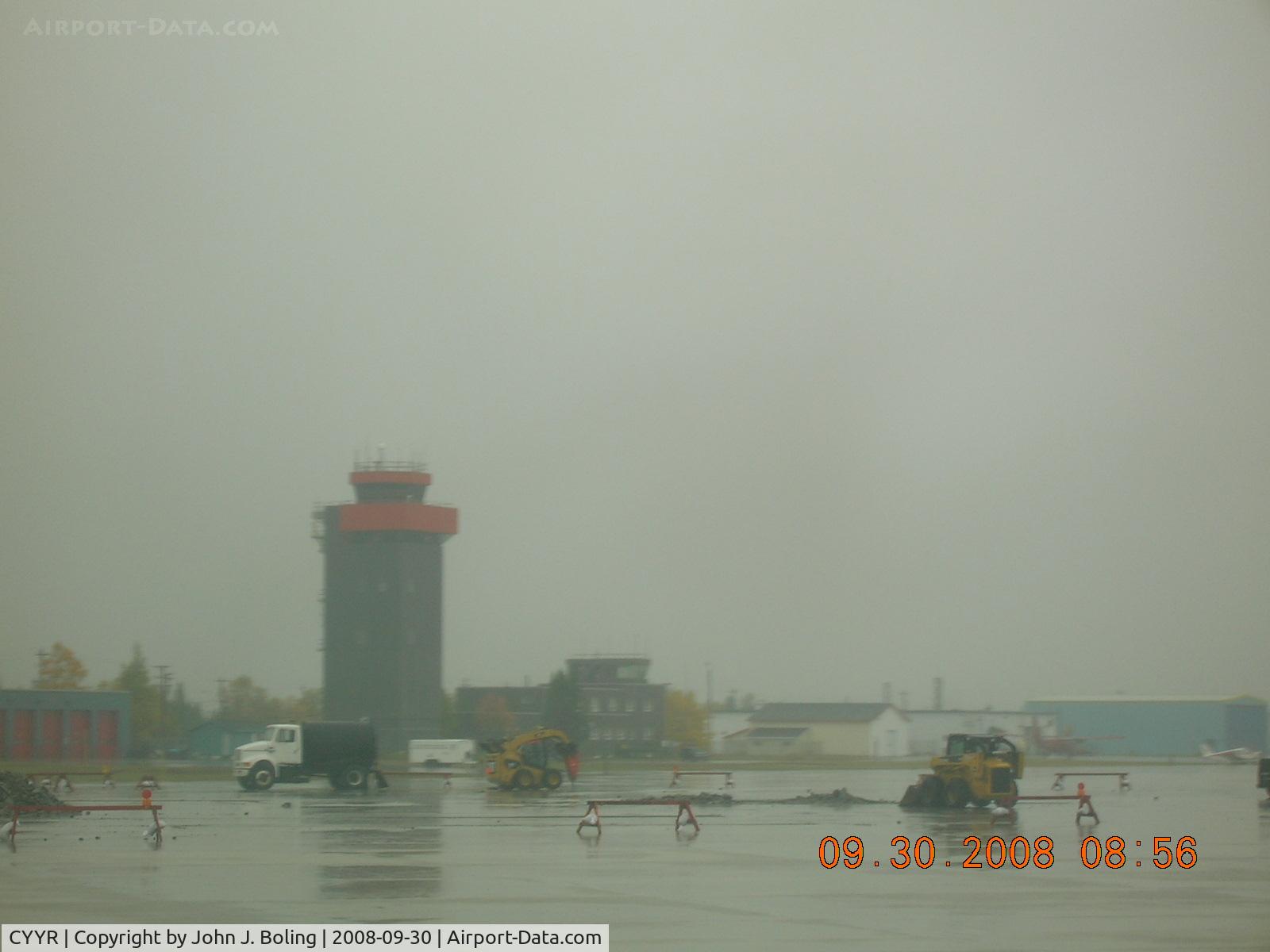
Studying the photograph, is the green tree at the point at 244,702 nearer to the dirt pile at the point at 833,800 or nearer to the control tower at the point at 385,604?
the control tower at the point at 385,604

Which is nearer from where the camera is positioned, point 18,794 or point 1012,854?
point 1012,854

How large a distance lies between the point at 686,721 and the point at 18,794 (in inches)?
1555

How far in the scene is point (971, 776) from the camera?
2217 cm

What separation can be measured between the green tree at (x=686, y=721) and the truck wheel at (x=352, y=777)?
25.7m

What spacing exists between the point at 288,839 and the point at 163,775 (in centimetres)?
2349

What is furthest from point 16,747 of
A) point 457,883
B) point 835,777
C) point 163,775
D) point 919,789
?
point 457,883

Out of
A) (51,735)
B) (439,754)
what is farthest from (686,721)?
(51,735)

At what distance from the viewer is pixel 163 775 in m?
39.4

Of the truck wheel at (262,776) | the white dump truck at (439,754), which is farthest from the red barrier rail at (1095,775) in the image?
the white dump truck at (439,754)

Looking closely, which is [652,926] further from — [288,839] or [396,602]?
[396,602]

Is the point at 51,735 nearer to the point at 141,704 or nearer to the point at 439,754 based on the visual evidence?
the point at 141,704

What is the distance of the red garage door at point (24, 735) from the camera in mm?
36562

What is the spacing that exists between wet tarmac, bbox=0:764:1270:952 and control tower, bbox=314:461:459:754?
43059mm

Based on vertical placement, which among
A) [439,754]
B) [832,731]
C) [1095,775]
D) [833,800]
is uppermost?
[833,800]
